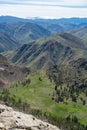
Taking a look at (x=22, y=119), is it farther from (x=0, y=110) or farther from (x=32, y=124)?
(x=0, y=110)

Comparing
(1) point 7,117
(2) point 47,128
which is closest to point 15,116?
(1) point 7,117

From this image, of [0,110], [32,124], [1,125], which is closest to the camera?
[1,125]

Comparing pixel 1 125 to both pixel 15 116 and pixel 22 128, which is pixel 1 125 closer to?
pixel 22 128

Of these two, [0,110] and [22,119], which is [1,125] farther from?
[0,110]

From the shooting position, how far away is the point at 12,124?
131m

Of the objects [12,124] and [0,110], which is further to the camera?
[0,110]

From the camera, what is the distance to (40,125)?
142 meters

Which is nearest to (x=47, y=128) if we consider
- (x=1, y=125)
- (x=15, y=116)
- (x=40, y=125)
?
(x=40, y=125)

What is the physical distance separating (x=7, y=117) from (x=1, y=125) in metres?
16.2

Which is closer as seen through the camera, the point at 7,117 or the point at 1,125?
the point at 1,125

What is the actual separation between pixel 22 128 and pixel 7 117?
1495 centimetres

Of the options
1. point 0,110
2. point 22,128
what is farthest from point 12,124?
Answer: point 0,110

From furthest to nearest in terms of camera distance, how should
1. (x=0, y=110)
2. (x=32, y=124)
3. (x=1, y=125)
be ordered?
(x=0, y=110) < (x=32, y=124) < (x=1, y=125)

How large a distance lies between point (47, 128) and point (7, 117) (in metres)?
17.8
